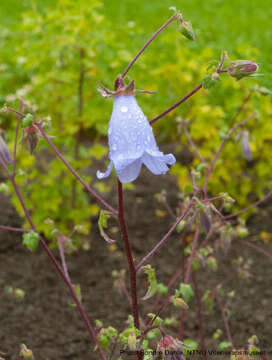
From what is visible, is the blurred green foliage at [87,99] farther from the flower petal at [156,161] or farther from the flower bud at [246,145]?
the flower petal at [156,161]

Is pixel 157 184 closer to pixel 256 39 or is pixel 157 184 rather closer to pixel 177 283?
pixel 177 283

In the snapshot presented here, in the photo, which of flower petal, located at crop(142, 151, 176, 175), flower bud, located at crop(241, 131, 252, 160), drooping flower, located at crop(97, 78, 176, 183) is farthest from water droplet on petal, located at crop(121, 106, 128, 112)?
flower bud, located at crop(241, 131, 252, 160)

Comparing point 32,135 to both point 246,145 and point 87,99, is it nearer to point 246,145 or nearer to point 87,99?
point 246,145

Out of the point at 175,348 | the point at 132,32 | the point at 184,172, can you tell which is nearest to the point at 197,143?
the point at 184,172

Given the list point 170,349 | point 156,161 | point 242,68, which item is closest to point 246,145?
point 242,68

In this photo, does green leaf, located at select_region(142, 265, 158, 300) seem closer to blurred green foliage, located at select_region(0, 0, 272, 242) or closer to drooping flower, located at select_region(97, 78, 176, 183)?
drooping flower, located at select_region(97, 78, 176, 183)
